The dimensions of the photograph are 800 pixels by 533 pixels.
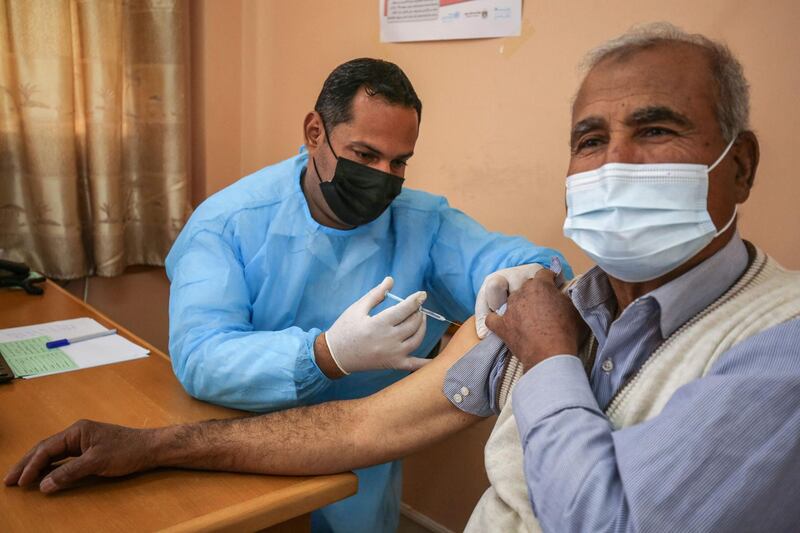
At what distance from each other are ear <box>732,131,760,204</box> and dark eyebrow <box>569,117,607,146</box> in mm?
191

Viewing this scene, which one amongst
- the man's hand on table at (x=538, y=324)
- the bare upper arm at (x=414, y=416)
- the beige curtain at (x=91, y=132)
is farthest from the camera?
the beige curtain at (x=91, y=132)

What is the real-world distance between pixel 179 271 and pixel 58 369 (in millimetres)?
361

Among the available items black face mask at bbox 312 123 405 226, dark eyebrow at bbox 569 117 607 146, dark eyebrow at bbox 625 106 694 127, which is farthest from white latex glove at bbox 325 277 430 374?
dark eyebrow at bbox 625 106 694 127

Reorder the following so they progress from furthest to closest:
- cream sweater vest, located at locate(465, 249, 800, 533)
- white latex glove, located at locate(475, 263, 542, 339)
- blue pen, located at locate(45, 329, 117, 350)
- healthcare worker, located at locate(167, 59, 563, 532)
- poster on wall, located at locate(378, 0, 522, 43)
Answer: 1. poster on wall, located at locate(378, 0, 522, 43)
2. blue pen, located at locate(45, 329, 117, 350)
3. healthcare worker, located at locate(167, 59, 563, 532)
4. white latex glove, located at locate(475, 263, 542, 339)
5. cream sweater vest, located at locate(465, 249, 800, 533)

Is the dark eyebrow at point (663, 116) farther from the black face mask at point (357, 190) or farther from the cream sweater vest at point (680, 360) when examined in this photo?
the black face mask at point (357, 190)

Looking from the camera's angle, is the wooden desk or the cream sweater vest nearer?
the cream sweater vest

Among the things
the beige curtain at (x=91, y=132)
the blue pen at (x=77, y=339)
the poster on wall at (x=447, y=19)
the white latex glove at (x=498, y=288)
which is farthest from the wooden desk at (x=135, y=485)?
the poster on wall at (x=447, y=19)

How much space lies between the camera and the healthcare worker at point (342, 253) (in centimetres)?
141

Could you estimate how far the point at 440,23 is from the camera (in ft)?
6.41

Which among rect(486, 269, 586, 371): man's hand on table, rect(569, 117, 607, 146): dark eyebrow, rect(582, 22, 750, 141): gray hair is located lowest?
rect(486, 269, 586, 371): man's hand on table

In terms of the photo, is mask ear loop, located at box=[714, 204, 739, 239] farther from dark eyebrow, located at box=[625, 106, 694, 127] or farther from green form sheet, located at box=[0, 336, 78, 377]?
green form sheet, located at box=[0, 336, 78, 377]

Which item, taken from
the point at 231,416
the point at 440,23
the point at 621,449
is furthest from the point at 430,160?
the point at 621,449

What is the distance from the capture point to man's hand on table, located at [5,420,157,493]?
3.41 feet

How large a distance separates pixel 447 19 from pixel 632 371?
1.37 m
